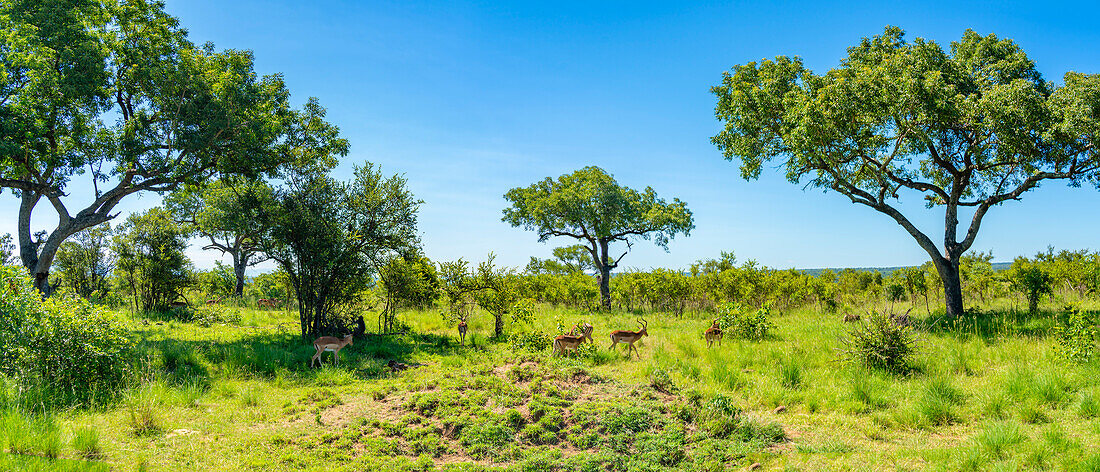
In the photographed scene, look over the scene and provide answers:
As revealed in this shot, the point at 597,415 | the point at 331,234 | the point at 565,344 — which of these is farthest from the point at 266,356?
the point at 597,415

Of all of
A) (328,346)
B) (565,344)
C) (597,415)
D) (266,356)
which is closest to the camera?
(597,415)

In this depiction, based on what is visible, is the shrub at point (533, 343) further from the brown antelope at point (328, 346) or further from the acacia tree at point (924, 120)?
the acacia tree at point (924, 120)

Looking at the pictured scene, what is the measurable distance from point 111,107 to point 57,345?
1135cm

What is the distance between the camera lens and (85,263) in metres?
21.3

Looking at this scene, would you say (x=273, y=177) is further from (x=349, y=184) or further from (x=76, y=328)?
(x=76, y=328)

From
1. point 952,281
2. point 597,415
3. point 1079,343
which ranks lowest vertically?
point 597,415

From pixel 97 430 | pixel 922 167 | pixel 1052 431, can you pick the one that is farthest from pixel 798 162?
pixel 97 430

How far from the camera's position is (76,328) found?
7.88m

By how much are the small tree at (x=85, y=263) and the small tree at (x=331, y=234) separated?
1230 cm

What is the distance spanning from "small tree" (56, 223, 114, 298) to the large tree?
18.4 feet

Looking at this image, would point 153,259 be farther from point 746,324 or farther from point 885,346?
point 885,346

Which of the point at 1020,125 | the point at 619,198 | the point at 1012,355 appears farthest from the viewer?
the point at 619,198

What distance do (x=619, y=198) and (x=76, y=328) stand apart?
76.3 feet

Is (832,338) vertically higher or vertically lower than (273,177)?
lower
